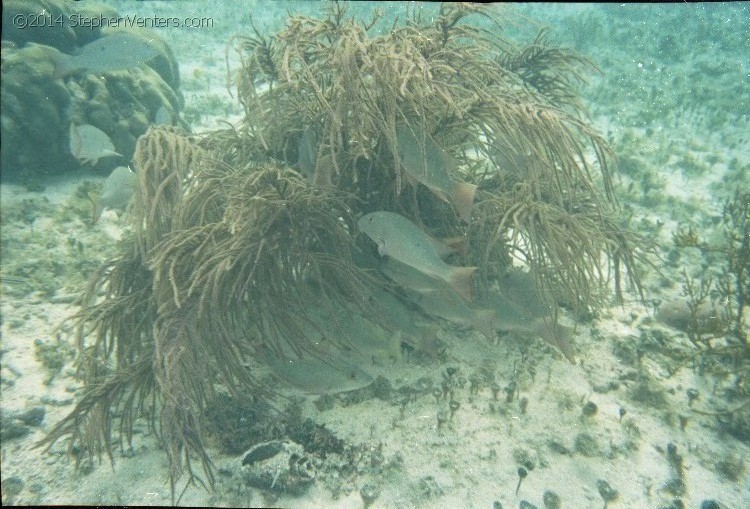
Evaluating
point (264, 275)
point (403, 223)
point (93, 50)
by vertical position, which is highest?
point (93, 50)

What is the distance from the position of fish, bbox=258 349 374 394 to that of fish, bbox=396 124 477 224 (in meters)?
1.38

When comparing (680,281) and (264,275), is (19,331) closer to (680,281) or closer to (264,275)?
(264,275)

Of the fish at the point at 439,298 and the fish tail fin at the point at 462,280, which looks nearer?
the fish tail fin at the point at 462,280

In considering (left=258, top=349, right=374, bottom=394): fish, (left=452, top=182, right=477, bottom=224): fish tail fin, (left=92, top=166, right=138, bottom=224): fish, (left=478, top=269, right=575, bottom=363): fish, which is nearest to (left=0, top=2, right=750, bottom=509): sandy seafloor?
(left=258, top=349, right=374, bottom=394): fish

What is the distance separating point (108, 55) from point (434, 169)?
3.65m

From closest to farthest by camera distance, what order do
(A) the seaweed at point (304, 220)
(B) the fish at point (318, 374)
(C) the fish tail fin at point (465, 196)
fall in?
(C) the fish tail fin at point (465, 196) < (A) the seaweed at point (304, 220) < (B) the fish at point (318, 374)

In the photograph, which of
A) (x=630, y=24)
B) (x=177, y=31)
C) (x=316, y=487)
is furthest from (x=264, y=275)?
(x=630, y=24)

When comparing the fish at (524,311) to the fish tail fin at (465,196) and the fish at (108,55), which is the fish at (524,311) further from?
the fish at (108,55)

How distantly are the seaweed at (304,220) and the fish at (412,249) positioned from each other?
1.21ft

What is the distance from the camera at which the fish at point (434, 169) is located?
2725 millimetres

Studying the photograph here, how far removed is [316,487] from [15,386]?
2.93 metres

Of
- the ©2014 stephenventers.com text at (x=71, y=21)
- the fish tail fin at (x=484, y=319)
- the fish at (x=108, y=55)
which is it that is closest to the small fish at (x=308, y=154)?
the fish tail fin at (x=484, y=319)

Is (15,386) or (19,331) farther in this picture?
(19,331)

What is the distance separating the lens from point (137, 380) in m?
3.08
